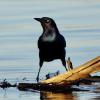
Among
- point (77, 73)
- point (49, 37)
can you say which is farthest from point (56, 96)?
point (49, 37)

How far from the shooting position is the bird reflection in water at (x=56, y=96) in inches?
798

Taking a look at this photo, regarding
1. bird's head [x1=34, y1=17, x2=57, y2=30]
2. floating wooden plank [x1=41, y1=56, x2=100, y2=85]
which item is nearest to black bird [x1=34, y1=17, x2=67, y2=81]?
bird's head [x1=34, y1=17, x2=57, y2=30]

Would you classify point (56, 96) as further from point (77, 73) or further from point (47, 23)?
point (47, 23)

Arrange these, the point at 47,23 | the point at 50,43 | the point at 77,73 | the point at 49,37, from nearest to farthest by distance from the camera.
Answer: the point at 77,73
the point at 50,43
the point at 49,37
the point at 47,23

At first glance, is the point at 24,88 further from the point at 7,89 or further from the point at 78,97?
the point at 78,97

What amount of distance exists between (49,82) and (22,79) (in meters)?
3.57

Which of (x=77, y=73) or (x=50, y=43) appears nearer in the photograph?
(x=77, y=73)

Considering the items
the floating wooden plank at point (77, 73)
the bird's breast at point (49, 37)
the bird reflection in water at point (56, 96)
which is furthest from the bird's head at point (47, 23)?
the bird reflection in water at point (56, 96)

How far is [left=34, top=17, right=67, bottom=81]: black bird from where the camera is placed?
24.5 m

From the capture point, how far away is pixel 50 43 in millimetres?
24500

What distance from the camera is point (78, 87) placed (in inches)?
936

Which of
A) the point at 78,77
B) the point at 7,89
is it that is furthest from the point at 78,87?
the point at 7,89

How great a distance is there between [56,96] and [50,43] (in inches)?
148

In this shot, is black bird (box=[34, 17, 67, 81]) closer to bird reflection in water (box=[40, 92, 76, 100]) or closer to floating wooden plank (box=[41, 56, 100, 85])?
floating wooden plank (box=[41, 56, 100, 85])
